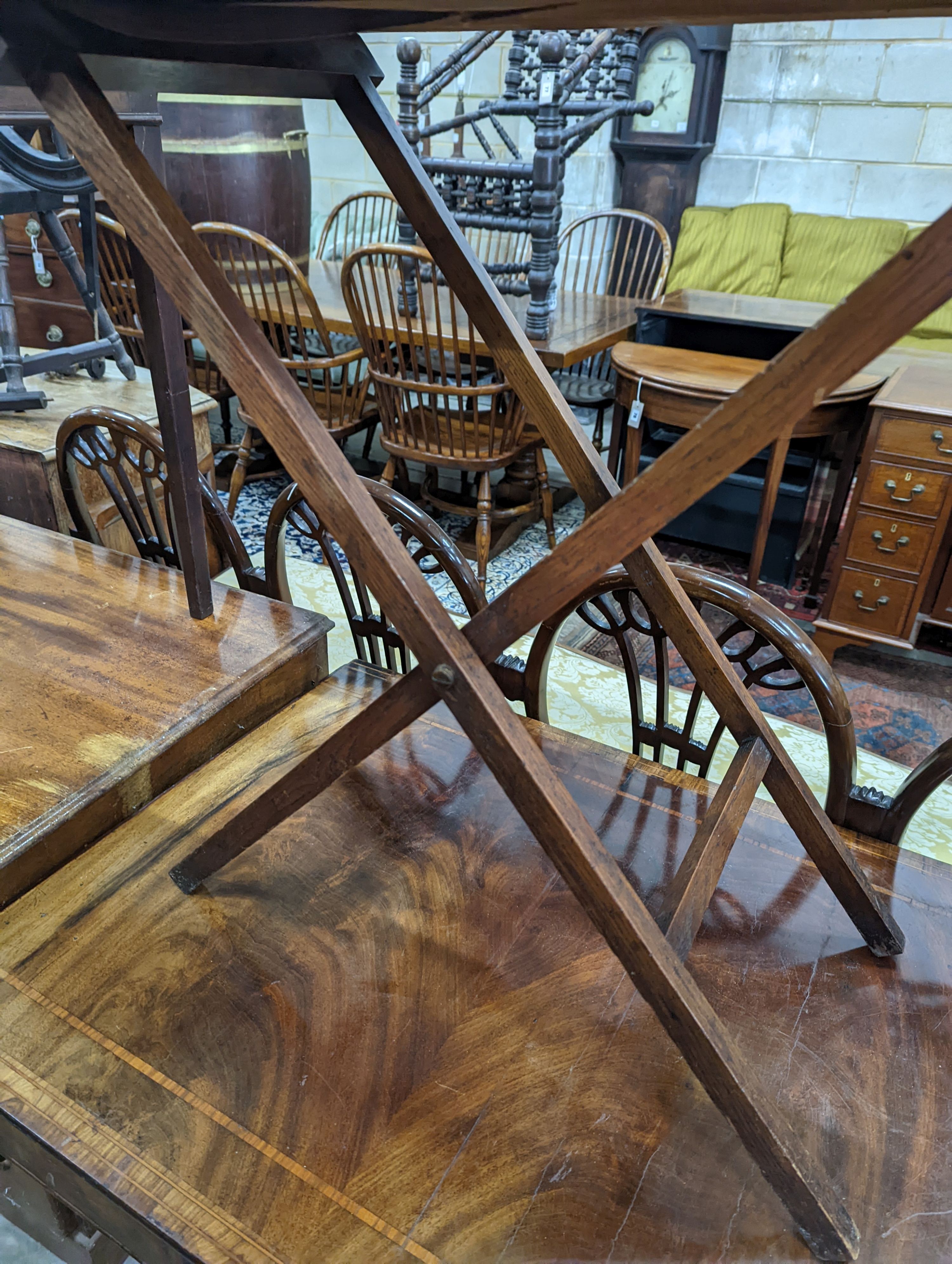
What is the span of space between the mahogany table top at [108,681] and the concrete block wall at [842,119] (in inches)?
144

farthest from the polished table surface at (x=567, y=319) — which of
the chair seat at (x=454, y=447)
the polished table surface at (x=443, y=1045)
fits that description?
the polished table surface at (x=443, y=1045)

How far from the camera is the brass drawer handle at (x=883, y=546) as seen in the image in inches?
84.7

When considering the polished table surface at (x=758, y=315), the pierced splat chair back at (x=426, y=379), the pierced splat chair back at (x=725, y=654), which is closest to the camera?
the pierced splat chair back at (x=725, y=654)

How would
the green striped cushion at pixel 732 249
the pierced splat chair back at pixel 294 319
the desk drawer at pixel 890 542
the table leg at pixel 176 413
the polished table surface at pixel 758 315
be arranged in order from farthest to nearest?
the green striped cushion at pixel 732 249 → the polished table surface at pixel 758 315 → the pierced splat chair back at pixel 294 319 → the desk drawer at pixel 890 542 → the table leg at pixel 176 413

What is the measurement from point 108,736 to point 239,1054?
0.40 meters

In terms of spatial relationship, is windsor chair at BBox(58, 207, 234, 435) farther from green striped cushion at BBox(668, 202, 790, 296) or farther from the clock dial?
the clock dial

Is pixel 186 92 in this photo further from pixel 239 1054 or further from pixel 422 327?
pixel 422 327

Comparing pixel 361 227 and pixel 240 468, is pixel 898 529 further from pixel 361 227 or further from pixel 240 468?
pixel 361 227

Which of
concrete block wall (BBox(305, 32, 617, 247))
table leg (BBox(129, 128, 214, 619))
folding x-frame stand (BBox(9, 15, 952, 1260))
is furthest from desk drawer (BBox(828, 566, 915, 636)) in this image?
concrete block wall (BBox(305, 32, 617, 247))

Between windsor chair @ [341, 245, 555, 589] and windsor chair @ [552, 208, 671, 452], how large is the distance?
223 mm

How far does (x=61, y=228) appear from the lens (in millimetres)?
1961

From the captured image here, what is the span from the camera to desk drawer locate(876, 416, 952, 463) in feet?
6.70

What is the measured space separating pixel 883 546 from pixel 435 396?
1.20 metres

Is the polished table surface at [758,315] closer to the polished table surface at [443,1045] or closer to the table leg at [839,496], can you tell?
the table leg at [839,496]
